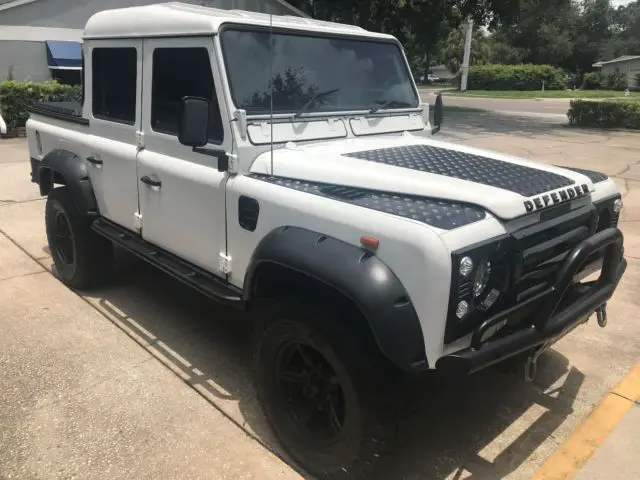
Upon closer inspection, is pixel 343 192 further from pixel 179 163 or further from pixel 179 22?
pixel 179 22

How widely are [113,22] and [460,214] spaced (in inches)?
113

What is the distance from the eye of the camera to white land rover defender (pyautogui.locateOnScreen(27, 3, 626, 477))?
2293 mm

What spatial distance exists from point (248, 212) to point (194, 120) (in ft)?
1.70

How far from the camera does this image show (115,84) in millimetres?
4016

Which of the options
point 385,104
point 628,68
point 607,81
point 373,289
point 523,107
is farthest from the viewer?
point 628,68

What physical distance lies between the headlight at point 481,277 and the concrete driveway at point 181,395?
1.36 feet

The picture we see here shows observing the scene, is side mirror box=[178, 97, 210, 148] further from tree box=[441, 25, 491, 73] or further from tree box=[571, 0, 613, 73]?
tree box=[571, 0, 613, 73]

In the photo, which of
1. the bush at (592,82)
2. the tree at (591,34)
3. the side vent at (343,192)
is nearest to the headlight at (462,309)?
the side vent at (343,192)

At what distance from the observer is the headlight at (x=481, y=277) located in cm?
229

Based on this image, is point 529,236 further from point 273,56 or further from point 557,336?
point 273,56

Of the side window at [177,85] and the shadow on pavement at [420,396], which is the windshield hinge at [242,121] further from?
the shadow on pavement at [420,396]

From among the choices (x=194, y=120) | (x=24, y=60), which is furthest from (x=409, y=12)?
(x=194, y=120)

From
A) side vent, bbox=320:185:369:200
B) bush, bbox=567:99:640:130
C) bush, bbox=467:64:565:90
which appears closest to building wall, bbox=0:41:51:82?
side vent, bbox=320:185:369:200

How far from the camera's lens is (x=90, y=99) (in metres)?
4.32
